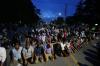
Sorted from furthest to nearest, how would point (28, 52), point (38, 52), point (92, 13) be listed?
point (92, 13)
point (38, 52)
point (28, 52)

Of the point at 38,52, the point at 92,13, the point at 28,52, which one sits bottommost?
the point at 38,52

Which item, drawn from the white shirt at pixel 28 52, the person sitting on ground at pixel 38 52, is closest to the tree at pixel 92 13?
the person sitting on ground at pixel 38 52

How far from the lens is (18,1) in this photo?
6028 cm

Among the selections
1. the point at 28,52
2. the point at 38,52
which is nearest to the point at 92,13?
the point at 38,52

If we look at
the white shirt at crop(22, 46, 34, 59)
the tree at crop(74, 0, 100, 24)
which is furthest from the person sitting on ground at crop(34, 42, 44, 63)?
the tree at crop(74, 0, 100, 24)

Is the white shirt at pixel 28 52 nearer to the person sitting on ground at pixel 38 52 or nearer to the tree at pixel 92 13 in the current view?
the person sitting on ground at pixel 38 52

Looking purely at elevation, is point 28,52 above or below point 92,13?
below

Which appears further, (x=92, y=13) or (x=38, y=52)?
(x=92, y=13)

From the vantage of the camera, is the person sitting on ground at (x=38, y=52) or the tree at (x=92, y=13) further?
the tree at (x=92, y=13)

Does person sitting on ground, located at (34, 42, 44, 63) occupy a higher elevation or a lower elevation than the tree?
lower

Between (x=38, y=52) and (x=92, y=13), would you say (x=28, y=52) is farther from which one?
(x=92, y=13)

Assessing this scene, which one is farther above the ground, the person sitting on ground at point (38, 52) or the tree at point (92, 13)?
the tree at point (92, 13)

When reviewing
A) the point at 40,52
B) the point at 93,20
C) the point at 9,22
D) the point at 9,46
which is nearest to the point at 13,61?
the point at 40,52

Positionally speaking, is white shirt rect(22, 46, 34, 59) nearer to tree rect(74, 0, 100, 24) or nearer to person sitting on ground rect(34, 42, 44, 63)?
person sitting on ground rect(34, 42, 44, 63)
